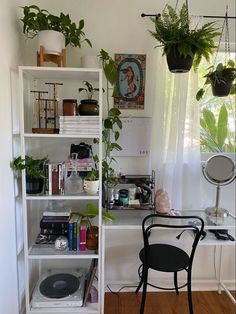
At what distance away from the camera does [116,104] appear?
2.21 m

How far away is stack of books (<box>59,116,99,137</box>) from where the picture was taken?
5.83 ft

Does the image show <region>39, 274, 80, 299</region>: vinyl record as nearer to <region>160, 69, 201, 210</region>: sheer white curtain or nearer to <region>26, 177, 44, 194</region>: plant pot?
<region>26, 177, 44, 194</region>: plant pot

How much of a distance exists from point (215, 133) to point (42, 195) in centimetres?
152

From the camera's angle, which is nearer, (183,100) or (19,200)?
(19,200)

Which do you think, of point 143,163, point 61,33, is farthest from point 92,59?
point 143,163

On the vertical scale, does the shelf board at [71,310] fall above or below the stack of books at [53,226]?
below

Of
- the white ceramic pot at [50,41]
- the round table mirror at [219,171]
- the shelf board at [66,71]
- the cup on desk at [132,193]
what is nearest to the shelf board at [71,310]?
the cup on desk at [132,193]

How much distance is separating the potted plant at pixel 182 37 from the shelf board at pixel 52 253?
1.42 meters

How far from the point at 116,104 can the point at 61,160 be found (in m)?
0.64

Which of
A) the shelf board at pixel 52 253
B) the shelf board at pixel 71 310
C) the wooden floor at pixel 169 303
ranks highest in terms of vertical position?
the shelf board at pixel 52 253

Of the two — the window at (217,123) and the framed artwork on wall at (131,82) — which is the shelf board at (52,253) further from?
the window at (217,123)

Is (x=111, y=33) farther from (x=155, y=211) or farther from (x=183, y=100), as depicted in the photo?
(x=155, y=211)

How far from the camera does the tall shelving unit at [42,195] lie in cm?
178

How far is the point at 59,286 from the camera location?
6.91ft
